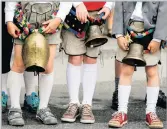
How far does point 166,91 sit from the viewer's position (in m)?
6.14

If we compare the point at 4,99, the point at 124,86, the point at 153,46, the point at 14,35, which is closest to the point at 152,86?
the point at 124,86

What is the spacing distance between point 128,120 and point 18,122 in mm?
969

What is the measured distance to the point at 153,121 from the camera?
4.82 m

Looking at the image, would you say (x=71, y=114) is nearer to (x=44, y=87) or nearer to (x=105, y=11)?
(x=44, y=87)

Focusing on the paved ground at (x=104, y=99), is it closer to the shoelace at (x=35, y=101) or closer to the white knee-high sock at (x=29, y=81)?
the shoelace at (x=35, y=101)

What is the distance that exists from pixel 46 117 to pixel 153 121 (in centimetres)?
89

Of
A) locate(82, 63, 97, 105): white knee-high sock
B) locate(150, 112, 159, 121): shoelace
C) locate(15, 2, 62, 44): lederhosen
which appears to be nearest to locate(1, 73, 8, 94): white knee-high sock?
locate(15, 2, 62, 44): lederhosen

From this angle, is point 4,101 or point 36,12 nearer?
point 36,12

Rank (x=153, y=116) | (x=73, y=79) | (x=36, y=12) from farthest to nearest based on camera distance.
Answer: (x=73, y=79)
(x=153, y=116)
(x=36, y=12)

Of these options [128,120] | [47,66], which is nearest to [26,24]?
[47,66]

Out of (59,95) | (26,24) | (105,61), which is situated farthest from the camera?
(105,61)

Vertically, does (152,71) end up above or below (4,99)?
above

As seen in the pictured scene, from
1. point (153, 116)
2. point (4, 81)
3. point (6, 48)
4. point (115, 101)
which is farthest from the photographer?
point (115, 101)

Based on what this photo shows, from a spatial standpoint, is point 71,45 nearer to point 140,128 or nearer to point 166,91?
point 140,128
